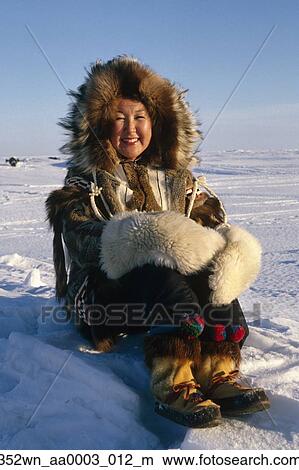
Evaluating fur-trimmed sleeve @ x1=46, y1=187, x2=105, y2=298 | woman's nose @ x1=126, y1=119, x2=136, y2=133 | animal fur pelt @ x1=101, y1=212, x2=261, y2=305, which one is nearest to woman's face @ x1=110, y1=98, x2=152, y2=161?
woman's nose @ x1=126, y1=119, x2=136, y2=133

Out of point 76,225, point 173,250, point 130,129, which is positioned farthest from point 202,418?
point 130,129

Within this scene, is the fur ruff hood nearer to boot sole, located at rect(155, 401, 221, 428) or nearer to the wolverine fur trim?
the wolverine fur trim

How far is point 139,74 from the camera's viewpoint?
84.7 inches

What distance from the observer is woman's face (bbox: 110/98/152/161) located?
85.3 inches

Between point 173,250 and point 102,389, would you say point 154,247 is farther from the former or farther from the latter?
point 102,389

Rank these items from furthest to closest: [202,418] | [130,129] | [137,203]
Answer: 1. [130,129]
2. [137,203]
3. [202,418]

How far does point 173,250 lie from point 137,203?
1.63 feet

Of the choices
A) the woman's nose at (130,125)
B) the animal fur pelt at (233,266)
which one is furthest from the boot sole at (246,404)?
the woman's nose at (130,125)

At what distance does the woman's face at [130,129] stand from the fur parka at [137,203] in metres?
0.03

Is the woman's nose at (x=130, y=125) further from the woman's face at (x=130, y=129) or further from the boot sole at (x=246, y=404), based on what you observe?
the boot sole at (x=246, y=404)

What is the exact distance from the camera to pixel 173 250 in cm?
162

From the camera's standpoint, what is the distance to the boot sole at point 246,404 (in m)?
1.50

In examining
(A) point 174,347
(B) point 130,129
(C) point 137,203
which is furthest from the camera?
(B) point 130,129

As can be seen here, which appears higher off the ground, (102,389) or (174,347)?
(174,347)
